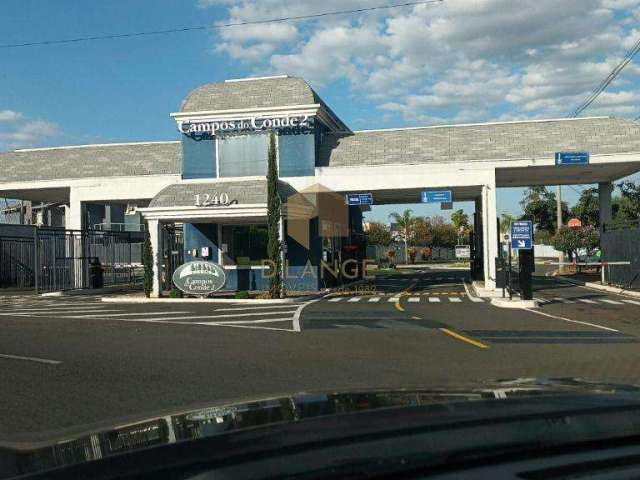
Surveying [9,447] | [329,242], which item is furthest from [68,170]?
[9,447]

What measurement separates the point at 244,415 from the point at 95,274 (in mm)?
31077

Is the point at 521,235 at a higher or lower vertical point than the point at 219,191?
lower

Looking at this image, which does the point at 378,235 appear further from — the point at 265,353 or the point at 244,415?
the point at 244,415

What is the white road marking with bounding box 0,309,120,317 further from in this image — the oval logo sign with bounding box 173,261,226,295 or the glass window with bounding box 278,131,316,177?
the glass window with bounding box 278,131,316,177

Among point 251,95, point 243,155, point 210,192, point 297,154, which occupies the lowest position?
point 210,192

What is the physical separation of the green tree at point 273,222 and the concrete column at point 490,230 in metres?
8.51

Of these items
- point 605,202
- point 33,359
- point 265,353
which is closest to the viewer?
point 33,359

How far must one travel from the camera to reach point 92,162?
3203cm

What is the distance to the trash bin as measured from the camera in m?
31.9

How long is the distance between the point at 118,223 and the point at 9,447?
56404 millimetres

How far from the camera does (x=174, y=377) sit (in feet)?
29.8

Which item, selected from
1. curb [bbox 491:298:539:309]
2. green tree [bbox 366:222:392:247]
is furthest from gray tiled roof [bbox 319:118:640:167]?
green tree [bbox 366:222:392:247]

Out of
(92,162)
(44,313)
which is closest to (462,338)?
(44,313)

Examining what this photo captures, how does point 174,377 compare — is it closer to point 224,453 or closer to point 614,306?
point 224,453
